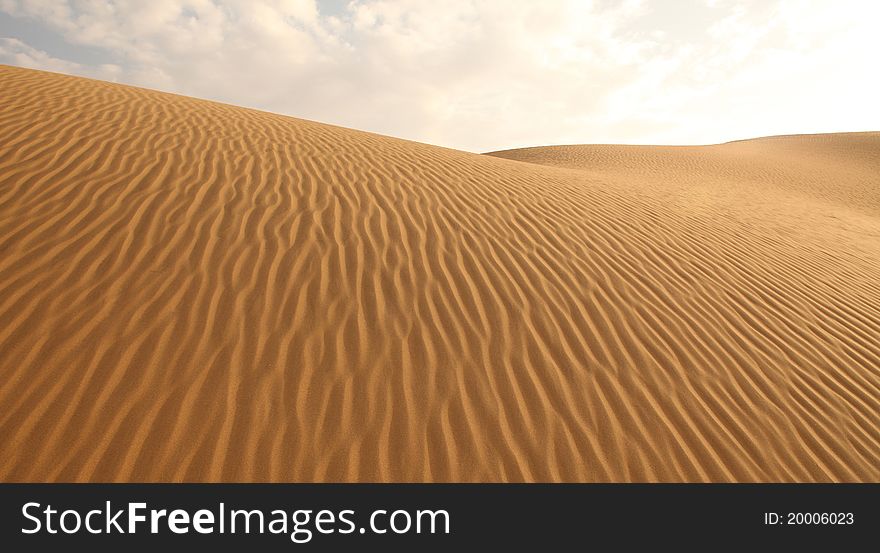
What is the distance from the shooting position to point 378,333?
3402 millimetres

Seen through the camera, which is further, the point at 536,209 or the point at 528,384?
the point at 536,209

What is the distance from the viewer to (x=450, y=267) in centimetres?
440

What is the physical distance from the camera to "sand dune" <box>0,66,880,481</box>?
260 cm

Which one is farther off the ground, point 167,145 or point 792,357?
point 167,145

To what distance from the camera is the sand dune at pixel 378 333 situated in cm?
260

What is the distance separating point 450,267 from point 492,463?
2.15 meters

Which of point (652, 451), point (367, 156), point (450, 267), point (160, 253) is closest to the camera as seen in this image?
point (652, 451)

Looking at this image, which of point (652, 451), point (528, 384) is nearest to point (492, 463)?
point (528, 384)
